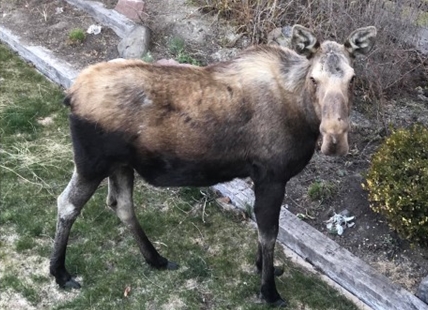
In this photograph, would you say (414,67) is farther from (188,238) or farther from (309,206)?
(188,238)

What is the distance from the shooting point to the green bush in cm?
548

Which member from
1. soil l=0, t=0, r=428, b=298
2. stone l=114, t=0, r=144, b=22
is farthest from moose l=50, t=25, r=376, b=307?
stone l=114, t=0, r=144, b=22

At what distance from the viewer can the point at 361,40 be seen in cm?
463

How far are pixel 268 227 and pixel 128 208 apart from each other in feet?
3.82

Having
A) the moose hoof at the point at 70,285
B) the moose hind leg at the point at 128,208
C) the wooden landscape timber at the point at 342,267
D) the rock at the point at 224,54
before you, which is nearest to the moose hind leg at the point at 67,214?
the moose hoof at the point at 70,285

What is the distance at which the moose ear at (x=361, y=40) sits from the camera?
4.61 m

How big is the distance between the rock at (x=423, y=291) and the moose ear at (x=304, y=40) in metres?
1.88

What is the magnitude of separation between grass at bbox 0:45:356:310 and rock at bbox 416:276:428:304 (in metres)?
0.57

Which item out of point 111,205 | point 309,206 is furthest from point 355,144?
point 111,205

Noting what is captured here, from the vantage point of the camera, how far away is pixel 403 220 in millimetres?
5516

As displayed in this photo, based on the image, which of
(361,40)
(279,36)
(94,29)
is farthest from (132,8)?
(361,40)

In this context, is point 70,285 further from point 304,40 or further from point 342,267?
point 304,40

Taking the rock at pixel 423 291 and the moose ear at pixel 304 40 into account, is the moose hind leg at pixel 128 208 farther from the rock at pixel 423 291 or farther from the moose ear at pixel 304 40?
the rock at pixel 423 291

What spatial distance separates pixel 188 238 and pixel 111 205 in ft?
2.62
